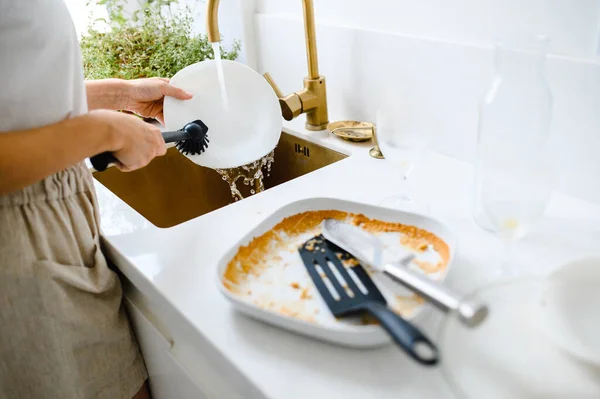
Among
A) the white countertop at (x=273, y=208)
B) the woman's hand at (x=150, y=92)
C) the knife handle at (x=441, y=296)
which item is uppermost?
the woman's hand at (x=150, y=92)

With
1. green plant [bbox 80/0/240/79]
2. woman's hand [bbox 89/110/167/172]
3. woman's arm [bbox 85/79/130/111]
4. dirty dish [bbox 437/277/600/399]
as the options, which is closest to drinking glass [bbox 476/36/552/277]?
dirty dish [bbox 437/277/600/399]

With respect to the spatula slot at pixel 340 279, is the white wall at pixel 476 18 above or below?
above

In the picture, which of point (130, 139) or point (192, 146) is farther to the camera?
point (192, 146)

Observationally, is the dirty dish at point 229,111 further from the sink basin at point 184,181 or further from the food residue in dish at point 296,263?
the food residue in dish at point 296,263

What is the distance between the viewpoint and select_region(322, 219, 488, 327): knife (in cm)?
45

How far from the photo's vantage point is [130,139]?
0.76m

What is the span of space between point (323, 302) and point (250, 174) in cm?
67

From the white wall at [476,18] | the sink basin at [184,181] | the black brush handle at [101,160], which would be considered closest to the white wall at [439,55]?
the white wall at [476,18]

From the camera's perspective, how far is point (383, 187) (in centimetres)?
91

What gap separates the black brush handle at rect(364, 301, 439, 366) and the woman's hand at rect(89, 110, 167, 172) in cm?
45

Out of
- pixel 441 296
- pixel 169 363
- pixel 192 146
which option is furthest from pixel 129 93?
pixel 441 296

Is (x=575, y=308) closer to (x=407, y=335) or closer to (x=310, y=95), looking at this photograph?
(x=407, y=335)

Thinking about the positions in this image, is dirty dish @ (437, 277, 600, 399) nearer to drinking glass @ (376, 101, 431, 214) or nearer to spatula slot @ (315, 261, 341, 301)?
spatula slot @ (315, 261, 341, 301)

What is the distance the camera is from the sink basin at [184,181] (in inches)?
45.6
